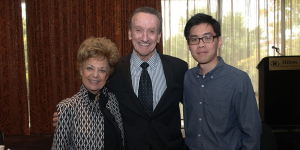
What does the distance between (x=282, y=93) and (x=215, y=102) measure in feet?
9.01

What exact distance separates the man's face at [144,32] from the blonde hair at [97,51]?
0.70 ft

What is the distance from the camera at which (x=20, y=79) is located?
178 inches

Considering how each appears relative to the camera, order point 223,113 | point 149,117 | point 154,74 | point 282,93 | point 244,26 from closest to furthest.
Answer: point 223,113
point 149,117
point 154,74
point 282,93
point 244,26

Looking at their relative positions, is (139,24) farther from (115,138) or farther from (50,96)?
(50,96)

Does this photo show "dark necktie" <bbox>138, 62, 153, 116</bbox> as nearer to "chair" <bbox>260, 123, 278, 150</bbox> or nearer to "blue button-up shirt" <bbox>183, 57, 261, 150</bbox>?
"blue button-up shirt" <bbox>183, 57, 261, 150</bbox>

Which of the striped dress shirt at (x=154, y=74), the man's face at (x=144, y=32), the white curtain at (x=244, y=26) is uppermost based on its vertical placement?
the white curtain at (x=244, y=26)

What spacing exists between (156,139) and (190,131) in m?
0.25

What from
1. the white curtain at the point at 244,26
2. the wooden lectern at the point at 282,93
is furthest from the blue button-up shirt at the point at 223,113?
the white curtain at the point at 244,26

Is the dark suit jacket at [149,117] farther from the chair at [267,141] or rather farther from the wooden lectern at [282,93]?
the wooden lectern at [282,93]

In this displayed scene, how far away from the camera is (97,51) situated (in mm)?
1420

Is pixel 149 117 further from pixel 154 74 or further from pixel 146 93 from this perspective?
pixel 154 74

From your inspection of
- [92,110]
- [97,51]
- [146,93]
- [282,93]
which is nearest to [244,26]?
[282,93]

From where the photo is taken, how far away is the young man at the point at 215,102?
4.31 feet

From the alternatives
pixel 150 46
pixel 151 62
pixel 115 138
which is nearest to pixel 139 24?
pixel 150 46
